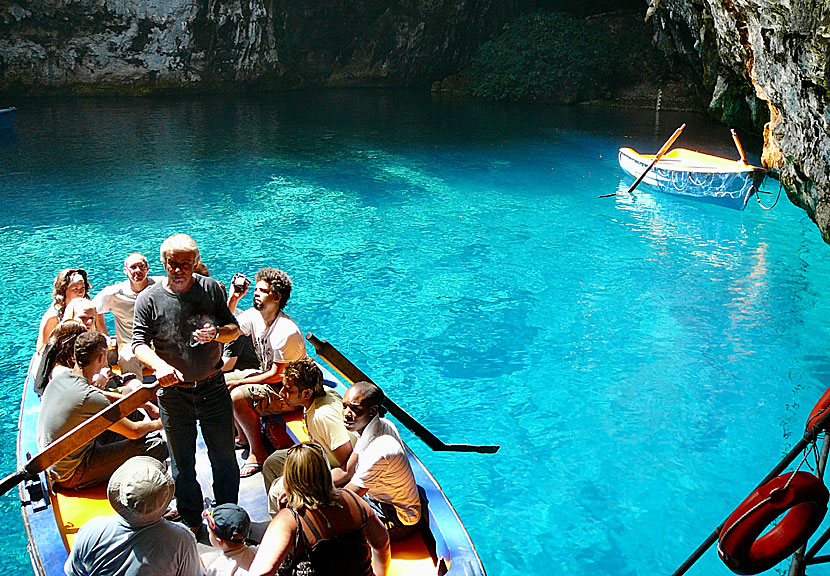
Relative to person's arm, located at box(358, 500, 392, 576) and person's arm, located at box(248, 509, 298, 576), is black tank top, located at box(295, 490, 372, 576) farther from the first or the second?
person's arm, located at box(358, 500, 392, 576)

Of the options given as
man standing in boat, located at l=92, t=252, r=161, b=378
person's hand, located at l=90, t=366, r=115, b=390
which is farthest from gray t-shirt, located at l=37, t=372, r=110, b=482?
man standing in boat, located at l=92, t=252, r=161, b=378

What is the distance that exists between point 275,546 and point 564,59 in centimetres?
3696

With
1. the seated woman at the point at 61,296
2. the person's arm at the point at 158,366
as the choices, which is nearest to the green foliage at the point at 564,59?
the seated woman at the point at 61,296

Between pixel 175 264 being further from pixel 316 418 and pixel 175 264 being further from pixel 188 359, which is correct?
pixel 316 418

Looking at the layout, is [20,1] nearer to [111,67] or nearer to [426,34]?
[111,67]

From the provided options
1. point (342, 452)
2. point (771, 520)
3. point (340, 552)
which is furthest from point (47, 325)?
point (771, 520)

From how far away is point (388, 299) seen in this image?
1219cm

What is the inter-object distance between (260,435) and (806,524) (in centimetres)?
409

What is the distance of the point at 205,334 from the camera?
4.55 metres

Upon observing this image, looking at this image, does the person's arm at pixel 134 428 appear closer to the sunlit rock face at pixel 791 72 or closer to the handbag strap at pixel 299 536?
the handbag strap at pixel 299 536

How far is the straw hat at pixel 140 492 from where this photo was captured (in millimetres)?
3441

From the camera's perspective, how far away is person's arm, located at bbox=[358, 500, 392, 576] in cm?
389

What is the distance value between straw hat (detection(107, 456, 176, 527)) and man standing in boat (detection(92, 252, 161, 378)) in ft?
11.3

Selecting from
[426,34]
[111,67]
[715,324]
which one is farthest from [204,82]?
[715,324]
